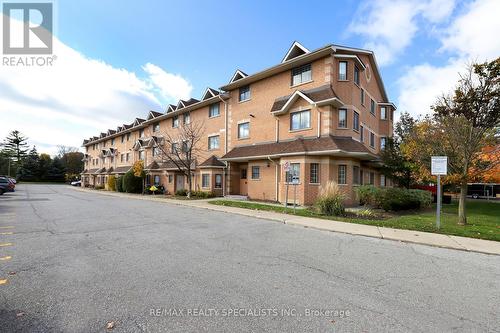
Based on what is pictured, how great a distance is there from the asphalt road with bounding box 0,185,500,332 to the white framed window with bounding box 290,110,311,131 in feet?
39.6

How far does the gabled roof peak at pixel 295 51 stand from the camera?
19314mm

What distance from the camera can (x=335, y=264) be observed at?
5.82 m

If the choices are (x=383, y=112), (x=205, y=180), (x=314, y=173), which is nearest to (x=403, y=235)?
(x=314, y=173)

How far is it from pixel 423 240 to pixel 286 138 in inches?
510

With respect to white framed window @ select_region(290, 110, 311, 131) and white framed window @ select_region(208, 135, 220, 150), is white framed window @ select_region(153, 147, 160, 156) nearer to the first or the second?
white framed window @ select_region(208, 135, 220, 150)

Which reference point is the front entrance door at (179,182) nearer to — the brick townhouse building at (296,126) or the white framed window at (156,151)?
the brick townhouse building at (296,126)

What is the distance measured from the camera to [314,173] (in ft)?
57.3

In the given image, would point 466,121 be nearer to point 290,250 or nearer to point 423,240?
point 423,240

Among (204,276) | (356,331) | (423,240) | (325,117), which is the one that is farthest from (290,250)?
(325,117)

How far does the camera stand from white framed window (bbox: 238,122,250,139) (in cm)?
2319

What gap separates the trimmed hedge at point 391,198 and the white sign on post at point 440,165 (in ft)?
17.8

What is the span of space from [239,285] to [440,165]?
9219mm

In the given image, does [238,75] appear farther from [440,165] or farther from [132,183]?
[132,183]

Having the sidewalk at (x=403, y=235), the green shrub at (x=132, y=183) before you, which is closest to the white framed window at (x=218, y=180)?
the sidewalk at (x=403, y=235)
